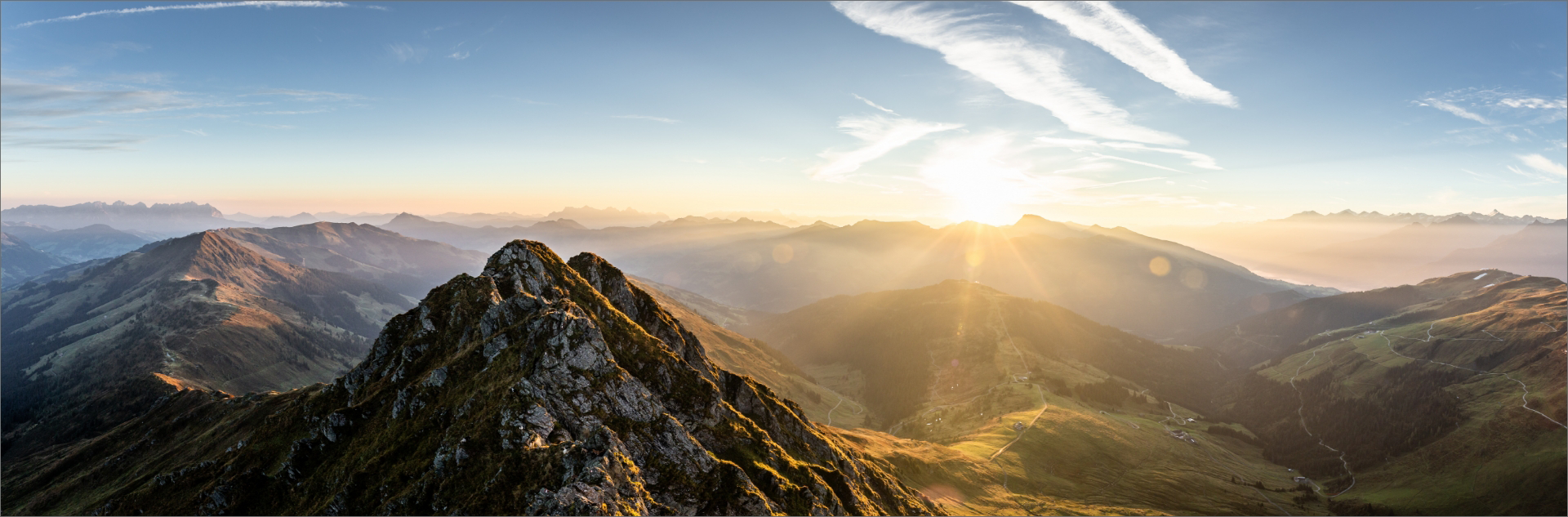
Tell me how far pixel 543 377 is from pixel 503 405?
4.89 meters

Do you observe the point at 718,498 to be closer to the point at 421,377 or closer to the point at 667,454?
the point at 667,454

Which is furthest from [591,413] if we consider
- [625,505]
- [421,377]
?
[421,377]

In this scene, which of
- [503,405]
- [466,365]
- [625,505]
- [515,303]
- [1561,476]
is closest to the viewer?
[625,505]

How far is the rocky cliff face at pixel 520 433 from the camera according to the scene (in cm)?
5491

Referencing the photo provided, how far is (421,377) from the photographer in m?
70.9

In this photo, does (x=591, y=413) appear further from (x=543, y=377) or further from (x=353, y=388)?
(x=353, y=388)

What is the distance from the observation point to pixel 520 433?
55.7m

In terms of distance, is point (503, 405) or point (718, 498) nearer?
point (503, 405)

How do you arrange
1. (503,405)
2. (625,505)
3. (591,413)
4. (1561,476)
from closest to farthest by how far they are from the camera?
(625,505), (503,405), (591,413), (1561,476)

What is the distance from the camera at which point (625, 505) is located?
174ft

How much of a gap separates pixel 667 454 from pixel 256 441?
201 ft

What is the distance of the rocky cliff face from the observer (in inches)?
2162

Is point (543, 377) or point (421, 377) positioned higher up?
point (543, 377)

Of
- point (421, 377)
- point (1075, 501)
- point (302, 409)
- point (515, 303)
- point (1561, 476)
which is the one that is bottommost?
point (1075, 501)
